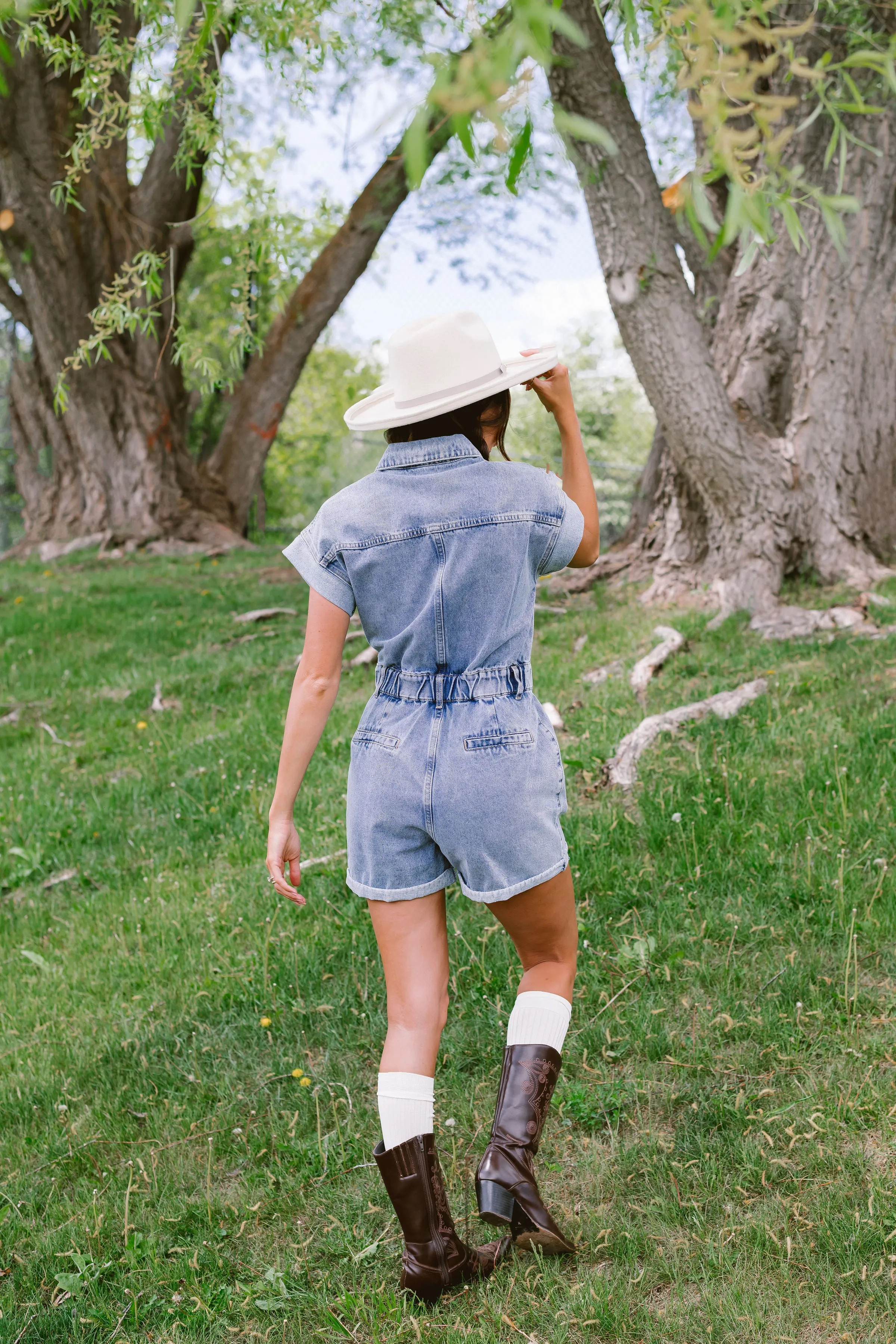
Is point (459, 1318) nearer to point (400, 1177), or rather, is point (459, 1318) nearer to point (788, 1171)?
point (400, 1177)

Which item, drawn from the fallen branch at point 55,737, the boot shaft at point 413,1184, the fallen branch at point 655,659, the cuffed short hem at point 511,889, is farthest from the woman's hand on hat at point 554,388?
the fallen branch at point 55,737

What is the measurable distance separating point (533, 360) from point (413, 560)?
585 millimetres

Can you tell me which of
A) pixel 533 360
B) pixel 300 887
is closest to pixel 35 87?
pixel 300 887

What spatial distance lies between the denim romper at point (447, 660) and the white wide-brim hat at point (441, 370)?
0.27 feet

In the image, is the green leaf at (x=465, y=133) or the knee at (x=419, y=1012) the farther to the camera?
the knee at (x=419, y=1012)

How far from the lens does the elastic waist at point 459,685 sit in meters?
2.45

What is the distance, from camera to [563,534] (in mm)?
2529

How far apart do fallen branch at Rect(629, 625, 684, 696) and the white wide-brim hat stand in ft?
12.2

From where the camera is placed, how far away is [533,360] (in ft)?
8.30

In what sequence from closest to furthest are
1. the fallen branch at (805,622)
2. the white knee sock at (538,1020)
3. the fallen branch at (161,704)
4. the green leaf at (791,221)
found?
1. the green leaf at (791,221)
2. the white knee sock at (538,1020)
3. the fallen branch at (805,622)
4. the fallen branch at (161,704)

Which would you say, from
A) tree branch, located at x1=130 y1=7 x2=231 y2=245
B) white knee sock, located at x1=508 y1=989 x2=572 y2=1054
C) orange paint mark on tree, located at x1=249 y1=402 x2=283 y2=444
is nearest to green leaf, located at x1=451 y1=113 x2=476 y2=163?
white knee sock, located at x1=508 y1=989 x2=572 y2=1054

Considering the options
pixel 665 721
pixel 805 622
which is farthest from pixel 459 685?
pixel 805 622

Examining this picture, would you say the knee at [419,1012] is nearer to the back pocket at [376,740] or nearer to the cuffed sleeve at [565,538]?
the back pocket at [376,740]

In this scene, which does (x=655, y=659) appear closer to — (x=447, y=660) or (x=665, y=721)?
(x=665, y=721)
